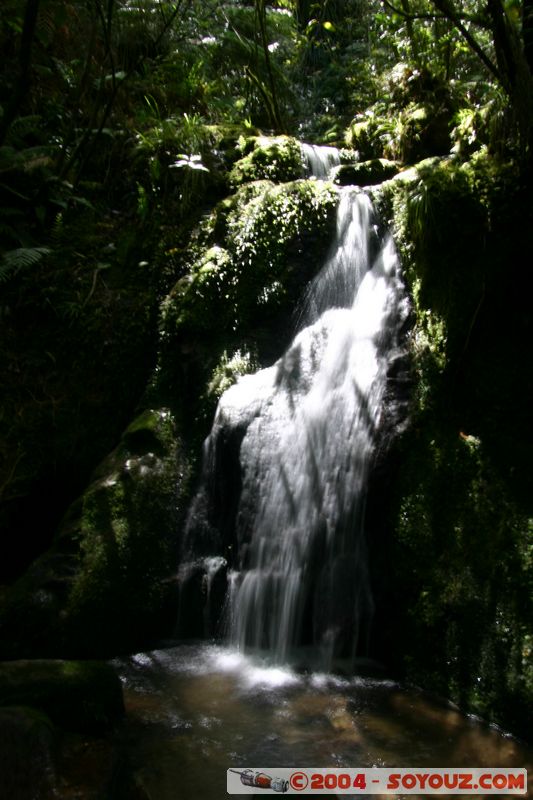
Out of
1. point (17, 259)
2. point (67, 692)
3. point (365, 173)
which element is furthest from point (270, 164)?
point (67, 692)

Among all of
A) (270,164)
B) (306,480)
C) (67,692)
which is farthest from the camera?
(270,164)

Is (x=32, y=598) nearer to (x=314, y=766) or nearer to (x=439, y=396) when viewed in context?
(x=314, y=766)

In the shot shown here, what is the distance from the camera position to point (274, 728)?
131 inches

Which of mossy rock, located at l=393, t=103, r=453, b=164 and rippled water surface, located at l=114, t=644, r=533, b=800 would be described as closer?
rippled water surface, located at l=114, t=644, r=533, b=800

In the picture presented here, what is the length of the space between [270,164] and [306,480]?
3951 mm

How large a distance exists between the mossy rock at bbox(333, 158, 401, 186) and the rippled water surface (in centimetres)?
502

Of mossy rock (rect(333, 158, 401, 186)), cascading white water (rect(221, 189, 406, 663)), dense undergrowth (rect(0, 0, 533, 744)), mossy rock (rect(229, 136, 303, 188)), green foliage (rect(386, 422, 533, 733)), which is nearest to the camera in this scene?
green foliage (rect(386, 422, 533, 733))

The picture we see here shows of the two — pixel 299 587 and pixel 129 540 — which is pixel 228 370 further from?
pixel 299 587

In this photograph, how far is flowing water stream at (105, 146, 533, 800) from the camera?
124 inches

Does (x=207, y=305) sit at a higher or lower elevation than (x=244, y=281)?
lower

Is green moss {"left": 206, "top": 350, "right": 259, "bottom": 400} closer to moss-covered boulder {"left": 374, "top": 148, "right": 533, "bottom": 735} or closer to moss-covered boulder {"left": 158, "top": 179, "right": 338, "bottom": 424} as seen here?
moss-covered boulder {"left": 158, "top": 179, "right": 338, "bottom": 424}

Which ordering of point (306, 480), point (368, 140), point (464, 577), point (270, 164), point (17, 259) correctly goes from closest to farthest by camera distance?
point (464, 577) < point (306, 480) < point (17, 259) < point (270, 164) < point (368, 140)

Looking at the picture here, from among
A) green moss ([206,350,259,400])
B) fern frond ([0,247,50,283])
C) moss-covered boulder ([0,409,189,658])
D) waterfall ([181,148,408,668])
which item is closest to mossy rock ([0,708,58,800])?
moss-covered boulder ([0,409,189,658])

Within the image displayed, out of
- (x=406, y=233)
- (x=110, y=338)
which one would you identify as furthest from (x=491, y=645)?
(x=110, y=338)
